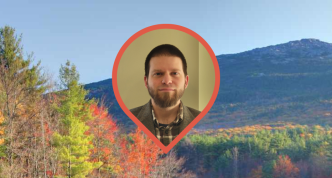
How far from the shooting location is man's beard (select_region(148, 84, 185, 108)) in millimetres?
4449

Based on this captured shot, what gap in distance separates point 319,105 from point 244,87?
3217cm

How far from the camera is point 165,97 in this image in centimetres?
447

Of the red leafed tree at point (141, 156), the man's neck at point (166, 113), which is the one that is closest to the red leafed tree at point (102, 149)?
the red leafed tree at point (141, 156)

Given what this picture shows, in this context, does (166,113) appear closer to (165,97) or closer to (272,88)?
(165,97)

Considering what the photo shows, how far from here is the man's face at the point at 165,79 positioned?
171 inches

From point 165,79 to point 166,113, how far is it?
600 millimetres

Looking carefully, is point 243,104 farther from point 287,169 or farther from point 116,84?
point 116,84

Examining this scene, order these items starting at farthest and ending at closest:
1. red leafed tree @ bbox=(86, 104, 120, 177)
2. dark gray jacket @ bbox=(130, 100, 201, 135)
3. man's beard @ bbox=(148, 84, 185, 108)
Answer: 1. red leafed tree @ bbox=(86, 104, 120, 177)
2. dark gray jacket @ bbox=(130, 100, 201, 135)
3. man's beard @ bbox=(148, 84, 185, 108)

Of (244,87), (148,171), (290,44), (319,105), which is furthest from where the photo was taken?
(290,44)

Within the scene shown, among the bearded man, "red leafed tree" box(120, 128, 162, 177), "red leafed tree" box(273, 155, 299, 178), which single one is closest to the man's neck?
the bearded man

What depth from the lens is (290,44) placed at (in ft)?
576

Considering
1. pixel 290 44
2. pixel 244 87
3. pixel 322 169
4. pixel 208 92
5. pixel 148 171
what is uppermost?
pixel 290 44

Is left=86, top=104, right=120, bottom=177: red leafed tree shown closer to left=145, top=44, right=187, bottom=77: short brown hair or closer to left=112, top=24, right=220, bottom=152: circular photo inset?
left=112, top=24, right=220, bottom=152: circular photo inset

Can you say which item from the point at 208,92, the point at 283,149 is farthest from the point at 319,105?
the point at 208,92
